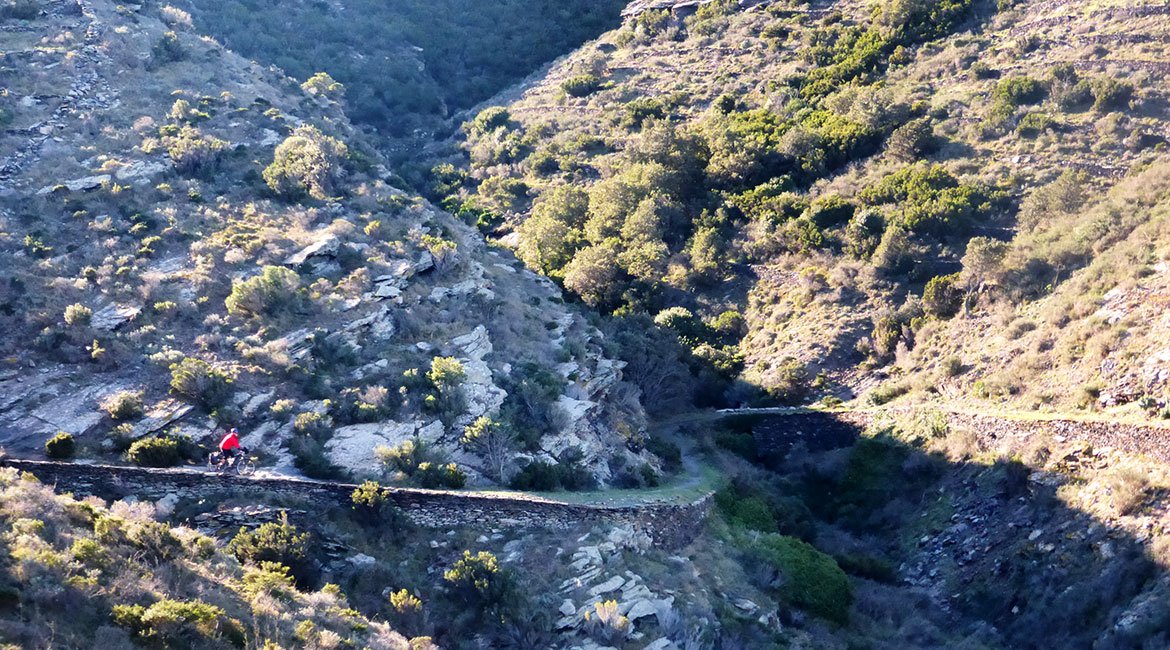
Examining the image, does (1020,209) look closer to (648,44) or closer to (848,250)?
(848,250)

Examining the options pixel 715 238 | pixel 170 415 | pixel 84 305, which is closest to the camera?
pixel 170 415

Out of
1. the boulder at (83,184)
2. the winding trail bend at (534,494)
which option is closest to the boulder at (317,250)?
the boulder at (83,184)

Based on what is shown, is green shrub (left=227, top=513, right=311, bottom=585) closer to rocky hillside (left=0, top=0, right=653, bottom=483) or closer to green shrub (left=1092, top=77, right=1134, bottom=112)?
rocky hillside (left=0, top=0, right=653, bottom=483)

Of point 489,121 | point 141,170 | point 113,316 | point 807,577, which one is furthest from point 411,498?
point 489,121

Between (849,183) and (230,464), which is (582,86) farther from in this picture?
(230,464)

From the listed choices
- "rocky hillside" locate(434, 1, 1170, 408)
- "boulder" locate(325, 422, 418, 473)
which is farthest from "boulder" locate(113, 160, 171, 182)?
"boulder" locate(325, 422, 418, 473)

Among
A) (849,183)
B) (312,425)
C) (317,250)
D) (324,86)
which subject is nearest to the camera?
(312,425)

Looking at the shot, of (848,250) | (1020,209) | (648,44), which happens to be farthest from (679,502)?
(648,44)

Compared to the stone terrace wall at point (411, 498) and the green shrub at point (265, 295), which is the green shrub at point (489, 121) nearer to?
the green shrub at point (265, 295)
